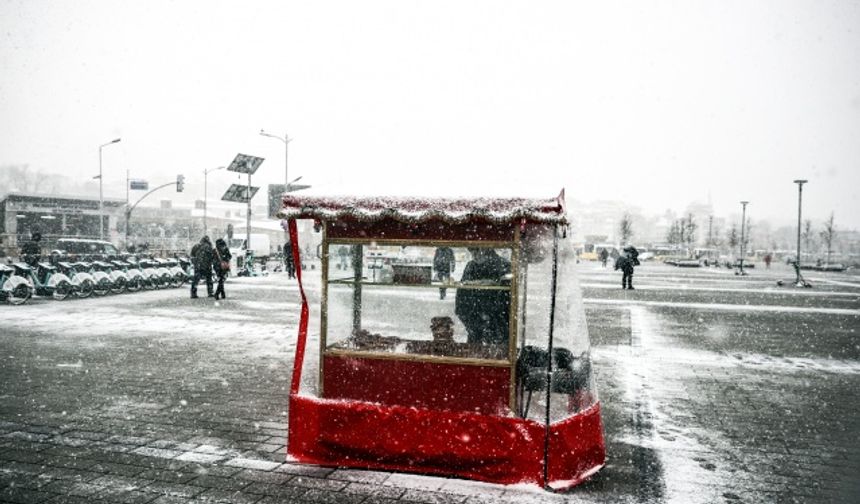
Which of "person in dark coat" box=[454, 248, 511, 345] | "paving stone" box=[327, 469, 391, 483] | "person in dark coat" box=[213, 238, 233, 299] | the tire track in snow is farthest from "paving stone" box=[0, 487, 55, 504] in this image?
"person in dark coat" box=[213, 238, 233, 299]

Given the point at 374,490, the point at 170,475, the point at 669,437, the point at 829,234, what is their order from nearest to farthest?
the point at 374,490 → the point at 170,475 → the point at 669,437 → the point at 829,234

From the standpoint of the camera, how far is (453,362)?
4926 millimetres

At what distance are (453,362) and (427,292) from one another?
780 mm

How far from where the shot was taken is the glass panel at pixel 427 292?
503 centimetres

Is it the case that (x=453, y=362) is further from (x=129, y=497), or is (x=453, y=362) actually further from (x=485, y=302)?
(x=129, y=497)

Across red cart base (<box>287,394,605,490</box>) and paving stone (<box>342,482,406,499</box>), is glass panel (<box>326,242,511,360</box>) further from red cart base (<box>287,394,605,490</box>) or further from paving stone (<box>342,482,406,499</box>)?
paving stone (<box>342,482,406,499</box>)

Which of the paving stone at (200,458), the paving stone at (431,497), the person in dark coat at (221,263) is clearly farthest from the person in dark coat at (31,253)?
the paving stone at (431,497)

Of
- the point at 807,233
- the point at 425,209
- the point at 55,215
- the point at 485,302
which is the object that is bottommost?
the point at 485,302

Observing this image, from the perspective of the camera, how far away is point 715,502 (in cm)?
439

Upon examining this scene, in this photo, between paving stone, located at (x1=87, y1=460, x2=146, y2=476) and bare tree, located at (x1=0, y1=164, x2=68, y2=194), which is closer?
paving stone, located at (x1=87, y1=460, x2=146, y2=476)

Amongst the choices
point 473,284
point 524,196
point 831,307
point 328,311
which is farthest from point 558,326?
point 831,307

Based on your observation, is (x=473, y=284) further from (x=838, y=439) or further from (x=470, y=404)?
(x=838, y=439)

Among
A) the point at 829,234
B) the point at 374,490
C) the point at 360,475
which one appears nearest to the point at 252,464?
the point at 360,475

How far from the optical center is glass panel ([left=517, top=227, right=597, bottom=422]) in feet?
16.5
